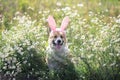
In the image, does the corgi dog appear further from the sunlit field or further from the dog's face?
the sunlit field

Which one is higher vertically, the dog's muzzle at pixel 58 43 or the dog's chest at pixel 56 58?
the dog's muzzle at pixel 58 43

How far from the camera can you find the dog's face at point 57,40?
6156 millimetres

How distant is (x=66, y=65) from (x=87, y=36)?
0.53 m

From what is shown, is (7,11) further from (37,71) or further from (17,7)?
(37,71)

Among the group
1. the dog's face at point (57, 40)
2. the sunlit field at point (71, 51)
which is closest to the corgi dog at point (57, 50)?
the dog's face at point (57, 40)

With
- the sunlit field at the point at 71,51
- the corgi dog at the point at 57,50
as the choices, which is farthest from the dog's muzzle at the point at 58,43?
the sunlit field at the point at 71,51

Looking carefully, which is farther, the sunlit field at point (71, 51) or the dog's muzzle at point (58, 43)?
the dog's muzzle at point (58, 43)

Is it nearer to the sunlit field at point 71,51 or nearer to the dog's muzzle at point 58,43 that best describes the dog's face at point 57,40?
the dog's muzzle at point 58,43

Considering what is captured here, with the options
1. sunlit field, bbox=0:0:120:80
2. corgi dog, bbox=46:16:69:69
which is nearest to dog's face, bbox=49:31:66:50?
corgi dog, bbox=46:16:69:69

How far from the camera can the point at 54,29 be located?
6359 millimetres

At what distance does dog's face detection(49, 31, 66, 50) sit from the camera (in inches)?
242

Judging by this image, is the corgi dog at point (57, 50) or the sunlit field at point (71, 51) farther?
the corgi dog at point (57, 50)

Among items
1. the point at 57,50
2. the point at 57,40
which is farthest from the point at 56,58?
the point at 57,40

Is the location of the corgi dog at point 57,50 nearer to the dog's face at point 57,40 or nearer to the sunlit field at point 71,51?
the dog's face at point 57,40
